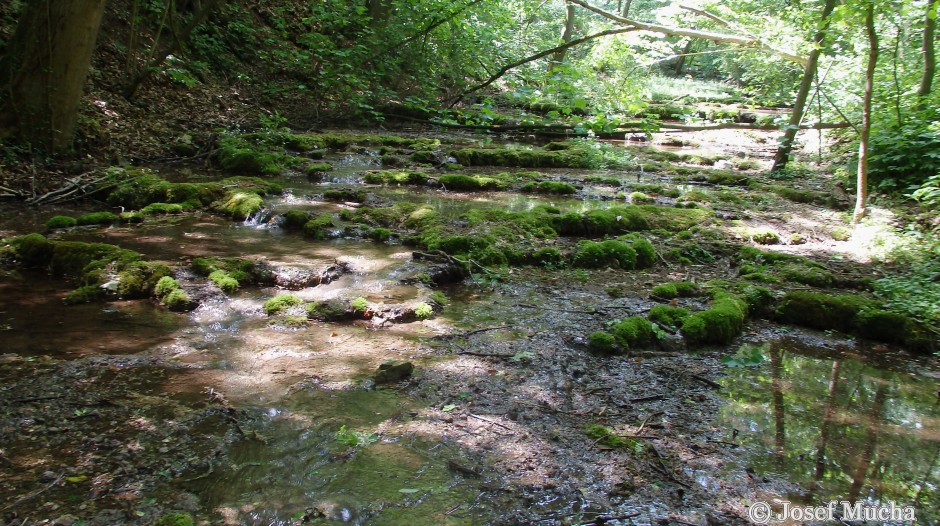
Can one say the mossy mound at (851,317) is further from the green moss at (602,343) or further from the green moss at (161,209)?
the green moss at (161,209)

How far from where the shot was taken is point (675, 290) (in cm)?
630

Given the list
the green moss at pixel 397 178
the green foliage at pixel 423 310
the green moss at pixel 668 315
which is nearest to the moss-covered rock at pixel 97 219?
the green moss at pixel 397 178

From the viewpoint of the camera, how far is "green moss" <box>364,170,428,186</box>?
11023 mm

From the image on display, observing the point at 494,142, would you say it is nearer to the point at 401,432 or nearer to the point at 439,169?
the point at 439,169

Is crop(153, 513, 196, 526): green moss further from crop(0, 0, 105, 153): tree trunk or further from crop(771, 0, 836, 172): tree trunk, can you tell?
crop(771, 0, 836, 172): tree trunk

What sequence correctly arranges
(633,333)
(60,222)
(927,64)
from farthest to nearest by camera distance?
(927,64) → (60,222) → (633,333)

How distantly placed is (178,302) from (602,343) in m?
4.04

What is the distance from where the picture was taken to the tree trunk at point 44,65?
8.28 meters

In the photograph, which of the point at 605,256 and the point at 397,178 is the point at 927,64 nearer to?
the point at 605,256

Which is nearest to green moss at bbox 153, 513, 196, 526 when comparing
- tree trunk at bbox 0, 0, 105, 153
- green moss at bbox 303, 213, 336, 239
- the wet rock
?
the wet rock

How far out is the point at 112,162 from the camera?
9.61 meters

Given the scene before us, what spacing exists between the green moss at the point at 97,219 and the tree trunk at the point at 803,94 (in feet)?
40.8
